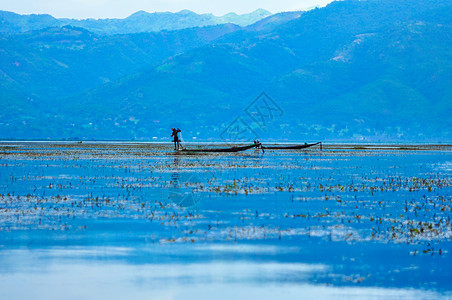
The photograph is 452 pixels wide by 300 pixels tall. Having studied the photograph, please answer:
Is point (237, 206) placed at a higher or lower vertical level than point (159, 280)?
higher

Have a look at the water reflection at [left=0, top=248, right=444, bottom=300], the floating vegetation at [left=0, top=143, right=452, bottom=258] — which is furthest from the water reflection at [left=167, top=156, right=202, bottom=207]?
the water reflection at [left=0, top=248, right=444, bottom=300]

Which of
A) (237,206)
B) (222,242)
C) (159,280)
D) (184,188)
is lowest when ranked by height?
(159,280)

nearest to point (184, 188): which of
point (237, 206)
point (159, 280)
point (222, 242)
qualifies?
point (237, 206)

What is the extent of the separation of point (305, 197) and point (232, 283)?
57.7 ft

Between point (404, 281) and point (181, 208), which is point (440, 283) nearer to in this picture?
point (404, 281)

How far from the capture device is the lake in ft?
50.2

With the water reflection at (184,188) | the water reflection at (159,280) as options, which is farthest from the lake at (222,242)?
the water reflection at (184,188)

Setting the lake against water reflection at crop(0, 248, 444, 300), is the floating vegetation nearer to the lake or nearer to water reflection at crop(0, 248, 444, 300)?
the lake

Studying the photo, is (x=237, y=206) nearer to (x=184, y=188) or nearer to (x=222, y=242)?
(x=184, y=188)

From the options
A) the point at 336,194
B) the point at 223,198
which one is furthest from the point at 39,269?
the point at 336,194

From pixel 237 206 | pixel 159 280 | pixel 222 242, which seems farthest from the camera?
Result: pixel 237 206

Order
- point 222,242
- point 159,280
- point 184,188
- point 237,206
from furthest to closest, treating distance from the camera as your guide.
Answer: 1. point 184,188
2. point 237,206
3. point 222,242
4. point 159,280

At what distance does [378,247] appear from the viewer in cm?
1969

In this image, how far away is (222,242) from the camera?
2025 centimetres
